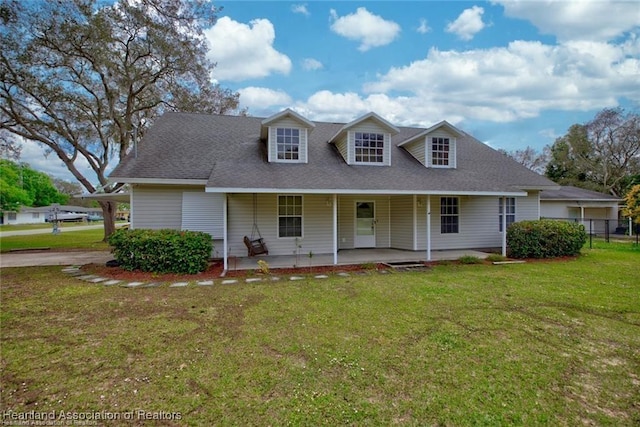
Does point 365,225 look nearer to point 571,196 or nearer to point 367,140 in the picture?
point 367,140

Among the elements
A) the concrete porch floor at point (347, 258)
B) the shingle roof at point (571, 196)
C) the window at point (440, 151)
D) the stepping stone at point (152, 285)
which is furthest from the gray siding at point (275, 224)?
the shingle roof at point (571, 196)

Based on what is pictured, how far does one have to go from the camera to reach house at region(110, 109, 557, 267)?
31.2 feet

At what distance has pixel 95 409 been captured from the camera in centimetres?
278

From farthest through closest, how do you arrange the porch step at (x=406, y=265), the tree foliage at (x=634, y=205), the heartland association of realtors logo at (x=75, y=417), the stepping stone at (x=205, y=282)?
the tree foliage at (x=634, y=205), the porch step at (x=406, y=265), the stepping stone at (x=205, y=282), the heartland association of realtors logo at (x=75, y=417)

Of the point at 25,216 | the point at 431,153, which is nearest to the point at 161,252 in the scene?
the point at 431,153

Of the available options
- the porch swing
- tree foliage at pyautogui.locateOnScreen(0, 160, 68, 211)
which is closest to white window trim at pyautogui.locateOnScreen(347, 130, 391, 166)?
the porch swing

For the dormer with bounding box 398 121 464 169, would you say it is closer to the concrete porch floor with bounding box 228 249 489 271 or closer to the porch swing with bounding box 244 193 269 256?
the concrete porch floor with bounding box 228 249 489 271

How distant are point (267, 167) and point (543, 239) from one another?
983 centimetres

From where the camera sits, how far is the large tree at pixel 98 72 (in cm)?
1348

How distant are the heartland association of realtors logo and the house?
585 cm

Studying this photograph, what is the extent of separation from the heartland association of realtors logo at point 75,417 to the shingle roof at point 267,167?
5920 mm

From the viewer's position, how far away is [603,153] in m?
31.9

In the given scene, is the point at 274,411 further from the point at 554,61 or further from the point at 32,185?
the point at 32,185

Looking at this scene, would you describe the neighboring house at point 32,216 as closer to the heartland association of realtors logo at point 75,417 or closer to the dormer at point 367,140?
the dormer at point 367,140
